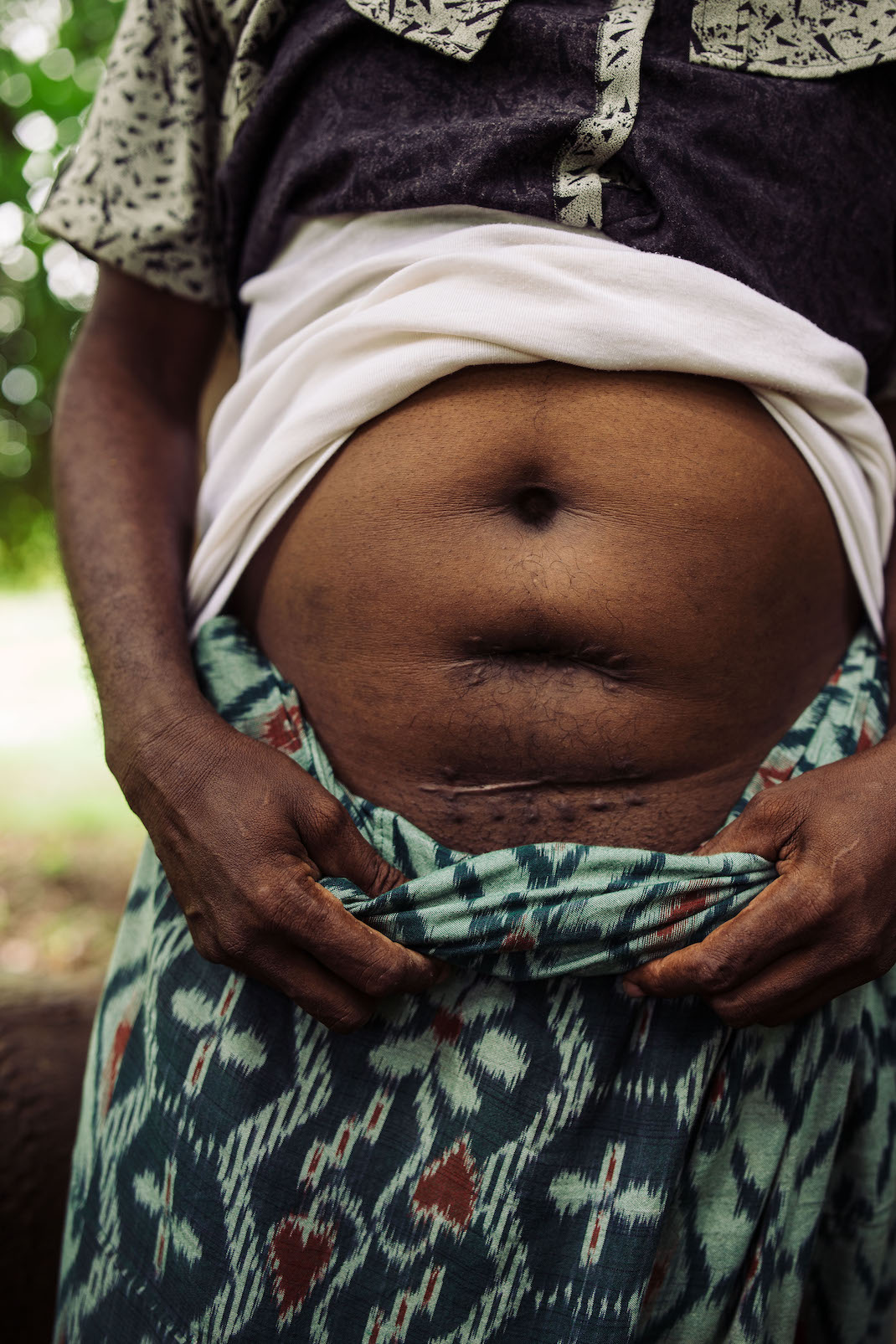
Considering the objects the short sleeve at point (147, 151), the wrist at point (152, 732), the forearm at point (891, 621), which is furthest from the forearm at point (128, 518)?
the forearm at point (891, 621)

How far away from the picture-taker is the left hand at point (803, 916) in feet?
2.68

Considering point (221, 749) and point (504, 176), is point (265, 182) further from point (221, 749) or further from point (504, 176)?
point (221, 749)

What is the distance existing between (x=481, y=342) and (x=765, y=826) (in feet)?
1.74

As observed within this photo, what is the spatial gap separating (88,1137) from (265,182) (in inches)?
43.1

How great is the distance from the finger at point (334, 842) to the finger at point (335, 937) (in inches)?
1.4

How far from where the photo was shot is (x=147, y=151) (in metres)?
1.16

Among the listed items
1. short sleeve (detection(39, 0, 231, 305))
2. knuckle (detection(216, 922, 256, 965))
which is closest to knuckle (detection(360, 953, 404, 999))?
knuckle (detection(216, 922, 256, 965))

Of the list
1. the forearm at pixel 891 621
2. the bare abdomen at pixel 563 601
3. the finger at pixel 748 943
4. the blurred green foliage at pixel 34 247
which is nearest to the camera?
the finger at pixel 748 943

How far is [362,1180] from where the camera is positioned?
0.87m

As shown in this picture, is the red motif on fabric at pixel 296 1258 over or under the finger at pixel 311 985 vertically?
under

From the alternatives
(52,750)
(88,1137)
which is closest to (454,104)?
(88,1137)

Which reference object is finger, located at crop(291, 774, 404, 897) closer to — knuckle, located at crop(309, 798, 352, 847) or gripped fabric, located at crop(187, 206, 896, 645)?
knuckle, located at crop(309, 798, 352, 847)

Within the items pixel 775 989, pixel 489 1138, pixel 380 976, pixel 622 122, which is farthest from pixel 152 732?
pixel 622 122

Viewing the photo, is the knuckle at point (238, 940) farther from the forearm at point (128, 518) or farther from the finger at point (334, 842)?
the forearm at point (128, 518)
